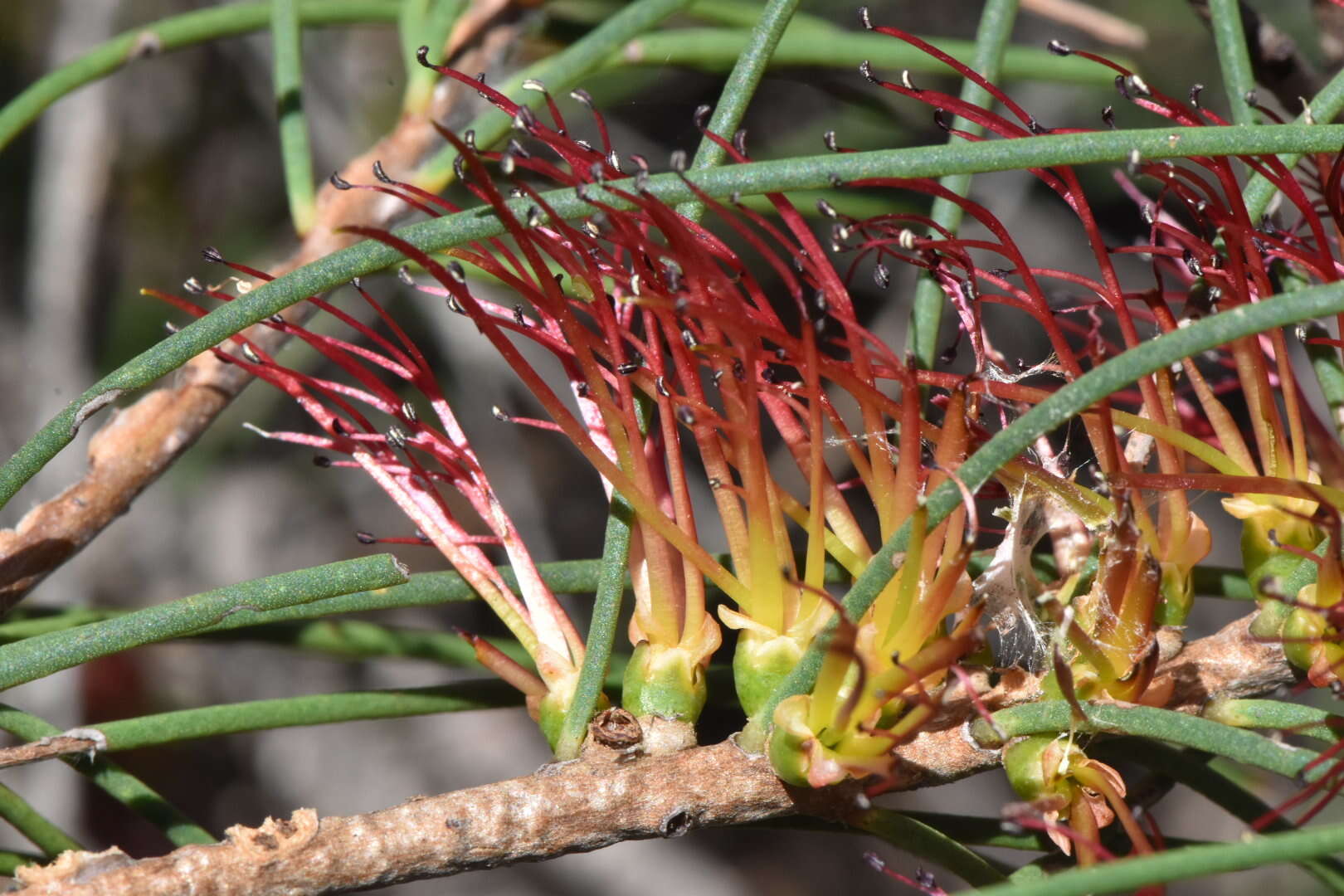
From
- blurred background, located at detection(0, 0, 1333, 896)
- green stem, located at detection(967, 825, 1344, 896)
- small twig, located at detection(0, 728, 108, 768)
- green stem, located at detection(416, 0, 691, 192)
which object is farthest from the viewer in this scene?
blurred background, located at detection(0, 0, 1333, 896)

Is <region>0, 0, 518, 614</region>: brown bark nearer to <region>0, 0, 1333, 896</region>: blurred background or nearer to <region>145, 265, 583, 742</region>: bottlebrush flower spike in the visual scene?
<region>145, 265, 583, 742</region>: bottlebrush flower spike

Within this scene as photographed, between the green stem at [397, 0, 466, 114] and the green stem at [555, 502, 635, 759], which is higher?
the green stem at [397, 0, 466, 114]

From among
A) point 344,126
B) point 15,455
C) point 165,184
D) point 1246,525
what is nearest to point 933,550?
point 1246,525

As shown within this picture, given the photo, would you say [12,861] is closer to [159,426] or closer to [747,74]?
[159,426]

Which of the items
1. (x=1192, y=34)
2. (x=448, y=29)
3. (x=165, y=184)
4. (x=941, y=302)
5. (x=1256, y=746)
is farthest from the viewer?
(x=165, y=184)

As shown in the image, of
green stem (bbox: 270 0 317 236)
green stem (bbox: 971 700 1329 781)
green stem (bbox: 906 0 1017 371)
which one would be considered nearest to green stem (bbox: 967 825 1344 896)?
green stem (bbox: 971 700 1329 781)

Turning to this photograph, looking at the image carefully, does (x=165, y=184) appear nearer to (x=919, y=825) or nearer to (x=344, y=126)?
(x=344, y=126)

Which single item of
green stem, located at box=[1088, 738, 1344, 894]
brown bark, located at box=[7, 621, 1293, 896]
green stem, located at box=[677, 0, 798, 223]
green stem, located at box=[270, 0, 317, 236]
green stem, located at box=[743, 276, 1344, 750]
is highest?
green stem, located at box=[270, 0, 317, 236]

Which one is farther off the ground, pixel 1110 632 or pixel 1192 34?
pixel 1192 34

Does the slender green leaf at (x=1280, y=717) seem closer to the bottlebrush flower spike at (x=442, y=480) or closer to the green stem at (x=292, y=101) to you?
the bottlebrush flower spike at (x=442, y=480)
